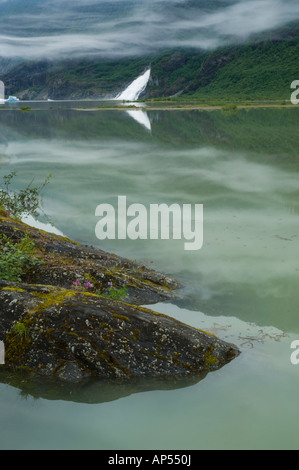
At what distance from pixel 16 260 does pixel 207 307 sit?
143 inches

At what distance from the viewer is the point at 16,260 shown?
958 centimetres

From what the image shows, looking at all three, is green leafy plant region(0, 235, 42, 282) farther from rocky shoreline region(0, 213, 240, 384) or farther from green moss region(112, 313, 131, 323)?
green moss region(112, 313, 131, 323)

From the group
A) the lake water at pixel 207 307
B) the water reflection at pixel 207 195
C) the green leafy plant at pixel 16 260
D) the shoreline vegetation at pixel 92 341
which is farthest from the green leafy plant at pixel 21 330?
the water reflection at pixel 207 195

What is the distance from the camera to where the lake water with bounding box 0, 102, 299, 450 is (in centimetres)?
642

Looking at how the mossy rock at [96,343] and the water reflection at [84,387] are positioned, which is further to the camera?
the mossy rock at [96,343]

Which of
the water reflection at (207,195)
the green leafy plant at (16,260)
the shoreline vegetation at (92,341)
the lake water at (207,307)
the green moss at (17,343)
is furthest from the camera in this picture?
the water reflection at (207,195)

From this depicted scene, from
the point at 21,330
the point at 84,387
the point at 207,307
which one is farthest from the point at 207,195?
the point at 84,387

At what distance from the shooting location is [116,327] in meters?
7.73

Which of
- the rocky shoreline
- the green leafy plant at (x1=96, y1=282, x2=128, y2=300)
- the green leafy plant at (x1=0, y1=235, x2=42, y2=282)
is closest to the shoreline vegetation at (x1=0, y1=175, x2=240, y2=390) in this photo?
the rocky shoreline

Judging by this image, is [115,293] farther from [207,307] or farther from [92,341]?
[92,341]

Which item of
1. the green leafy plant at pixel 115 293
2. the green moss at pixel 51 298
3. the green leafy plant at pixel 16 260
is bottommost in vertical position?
the green moss at pixel 51 298

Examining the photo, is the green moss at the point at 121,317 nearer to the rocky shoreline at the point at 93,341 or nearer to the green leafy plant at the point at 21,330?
the rocky shoreline at the point at 93,341

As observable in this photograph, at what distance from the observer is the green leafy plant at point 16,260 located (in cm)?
942

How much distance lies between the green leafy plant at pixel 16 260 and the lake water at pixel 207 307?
262 cm
